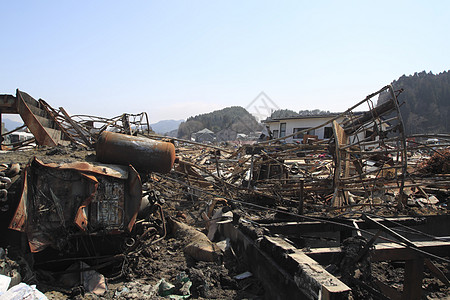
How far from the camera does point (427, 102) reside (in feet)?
164

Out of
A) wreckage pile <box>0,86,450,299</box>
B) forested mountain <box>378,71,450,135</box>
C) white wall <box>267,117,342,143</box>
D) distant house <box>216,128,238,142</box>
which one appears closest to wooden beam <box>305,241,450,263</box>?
wreckage pile <box>0,86,450,299</box>

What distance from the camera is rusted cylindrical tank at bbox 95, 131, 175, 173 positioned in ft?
14.7

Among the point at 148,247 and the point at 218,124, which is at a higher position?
the point at 218,124

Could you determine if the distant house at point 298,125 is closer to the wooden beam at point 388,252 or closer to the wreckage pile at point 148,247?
the wreckage pile at point 148,247

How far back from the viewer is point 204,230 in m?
6.50

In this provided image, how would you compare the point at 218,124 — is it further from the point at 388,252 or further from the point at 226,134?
the point at 388,252

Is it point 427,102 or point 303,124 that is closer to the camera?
point 303,124

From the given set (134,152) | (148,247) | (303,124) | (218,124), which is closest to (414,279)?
(148,247)

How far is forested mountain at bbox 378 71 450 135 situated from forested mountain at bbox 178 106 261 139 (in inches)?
1154

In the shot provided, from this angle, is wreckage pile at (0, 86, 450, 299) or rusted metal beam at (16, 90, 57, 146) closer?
wreckage pile at (0, 86, 450, 299)

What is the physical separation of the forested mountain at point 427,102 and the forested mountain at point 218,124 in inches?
1154

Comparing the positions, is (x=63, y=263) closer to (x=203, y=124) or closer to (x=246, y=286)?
(x=246, y=286)

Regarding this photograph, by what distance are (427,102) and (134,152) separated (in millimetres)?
59415

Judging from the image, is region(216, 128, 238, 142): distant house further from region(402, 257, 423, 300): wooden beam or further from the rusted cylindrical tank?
region(402, 257, 423, 300): wooden beam
